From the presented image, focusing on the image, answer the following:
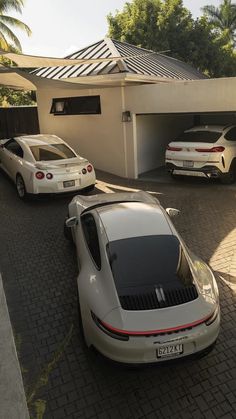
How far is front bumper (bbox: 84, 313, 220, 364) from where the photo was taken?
3299mm

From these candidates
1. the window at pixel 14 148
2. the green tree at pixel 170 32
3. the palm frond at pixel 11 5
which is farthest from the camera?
the green tree at pixel 170 32

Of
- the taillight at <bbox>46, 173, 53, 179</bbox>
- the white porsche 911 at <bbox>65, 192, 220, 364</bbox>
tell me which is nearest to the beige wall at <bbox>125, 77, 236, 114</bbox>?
the taillight at <bbox>46, 173, 53, 179</bbox>

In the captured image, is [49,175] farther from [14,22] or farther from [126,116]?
[14,22]

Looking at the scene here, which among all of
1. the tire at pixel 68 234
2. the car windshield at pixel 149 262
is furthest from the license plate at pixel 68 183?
the car windshield at pixel 149 262

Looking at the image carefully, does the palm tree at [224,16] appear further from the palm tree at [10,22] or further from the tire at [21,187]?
the tire at [21,187]

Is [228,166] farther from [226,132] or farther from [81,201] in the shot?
[81,201]

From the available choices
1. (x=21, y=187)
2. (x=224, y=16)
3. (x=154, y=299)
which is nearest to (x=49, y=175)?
(x=21, y=187)

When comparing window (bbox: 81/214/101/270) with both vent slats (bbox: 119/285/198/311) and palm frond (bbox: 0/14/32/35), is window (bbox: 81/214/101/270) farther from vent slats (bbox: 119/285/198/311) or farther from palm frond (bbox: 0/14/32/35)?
palm frond (bbox: 0/14/32/35)

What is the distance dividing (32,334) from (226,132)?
8271mm

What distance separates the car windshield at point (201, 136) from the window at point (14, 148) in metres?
4.80

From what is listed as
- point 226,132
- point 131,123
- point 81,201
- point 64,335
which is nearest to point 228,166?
point 226,132

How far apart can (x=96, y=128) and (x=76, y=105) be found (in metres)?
1.37

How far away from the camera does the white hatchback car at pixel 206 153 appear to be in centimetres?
977

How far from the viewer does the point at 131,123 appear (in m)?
11.4
